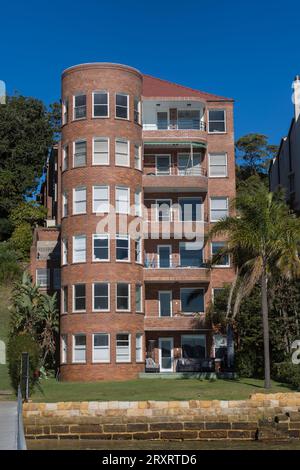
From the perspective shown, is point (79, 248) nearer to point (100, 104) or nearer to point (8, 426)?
point (100, 104)

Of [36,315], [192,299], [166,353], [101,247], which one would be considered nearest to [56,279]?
[36,315]

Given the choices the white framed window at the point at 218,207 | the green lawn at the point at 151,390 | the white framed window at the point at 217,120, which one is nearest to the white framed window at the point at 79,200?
the white framed window at the point at 218,207

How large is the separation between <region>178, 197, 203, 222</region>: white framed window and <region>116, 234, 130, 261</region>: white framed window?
256 inches

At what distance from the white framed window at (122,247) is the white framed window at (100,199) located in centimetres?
193

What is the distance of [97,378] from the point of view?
4728 centimetres

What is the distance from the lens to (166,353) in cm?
5284

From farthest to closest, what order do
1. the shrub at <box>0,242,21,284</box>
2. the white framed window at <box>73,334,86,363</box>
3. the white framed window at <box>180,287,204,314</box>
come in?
the shrub at <box>0,242,21,284</box> < the white framed window at <box>180,287,204,314</box> < the white framed window at <box>73,334,86,363</box>

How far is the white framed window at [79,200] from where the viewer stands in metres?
50.3

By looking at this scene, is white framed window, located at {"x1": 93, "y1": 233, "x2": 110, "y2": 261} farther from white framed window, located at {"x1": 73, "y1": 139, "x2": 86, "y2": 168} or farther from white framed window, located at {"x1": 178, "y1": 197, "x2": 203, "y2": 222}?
white framed window, located at {"x1": 178, "y1": 197, "x2": 203, "y2": 222}

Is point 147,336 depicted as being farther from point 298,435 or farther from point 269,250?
point 298,435

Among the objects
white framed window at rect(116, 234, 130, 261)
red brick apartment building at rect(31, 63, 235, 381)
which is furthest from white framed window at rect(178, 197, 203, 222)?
white framed window at rect(116, 234, 130, 261)

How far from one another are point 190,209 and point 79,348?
1328cm

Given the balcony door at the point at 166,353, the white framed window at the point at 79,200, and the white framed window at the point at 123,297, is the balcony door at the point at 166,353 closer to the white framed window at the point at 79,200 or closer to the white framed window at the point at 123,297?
the white framed window at the point at 123,297

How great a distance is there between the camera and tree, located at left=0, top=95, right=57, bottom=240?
245 ft
